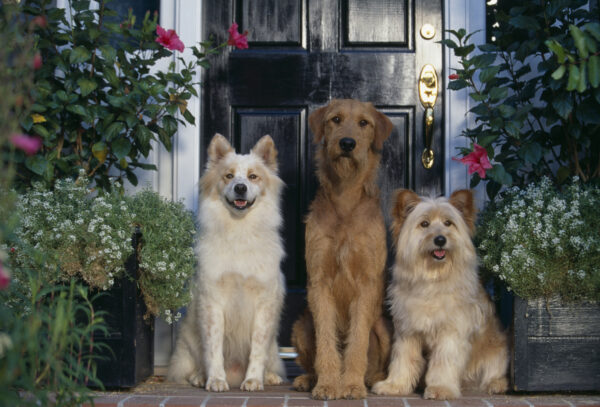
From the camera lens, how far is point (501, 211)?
12.0 feet

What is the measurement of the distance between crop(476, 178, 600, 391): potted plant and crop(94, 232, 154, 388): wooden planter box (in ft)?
6.21

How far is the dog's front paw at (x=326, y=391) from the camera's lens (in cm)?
331

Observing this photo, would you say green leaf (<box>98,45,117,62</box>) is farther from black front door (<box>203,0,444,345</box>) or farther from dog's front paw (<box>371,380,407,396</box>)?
dog's front paw (<box>371,380,407,396</box>)

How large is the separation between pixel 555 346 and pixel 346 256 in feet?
3.79

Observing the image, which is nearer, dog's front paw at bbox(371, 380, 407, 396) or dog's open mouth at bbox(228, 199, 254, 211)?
dog's front paw at bbox(371, 380, 407, 396)

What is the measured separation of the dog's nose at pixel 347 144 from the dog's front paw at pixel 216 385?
1.36 m

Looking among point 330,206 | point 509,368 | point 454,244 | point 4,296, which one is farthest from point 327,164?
point 4,296

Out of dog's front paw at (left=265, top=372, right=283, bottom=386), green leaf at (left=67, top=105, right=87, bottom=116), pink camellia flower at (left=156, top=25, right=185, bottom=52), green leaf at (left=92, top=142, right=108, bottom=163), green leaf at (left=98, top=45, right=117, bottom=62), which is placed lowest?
dog's front paw at (left=265, top=372, right=283, bottom=386)

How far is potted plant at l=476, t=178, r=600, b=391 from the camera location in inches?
135

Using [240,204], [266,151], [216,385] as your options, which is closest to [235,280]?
[240,204]

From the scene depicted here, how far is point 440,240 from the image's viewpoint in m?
3.38

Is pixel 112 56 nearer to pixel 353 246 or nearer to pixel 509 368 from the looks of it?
pixel 353 246

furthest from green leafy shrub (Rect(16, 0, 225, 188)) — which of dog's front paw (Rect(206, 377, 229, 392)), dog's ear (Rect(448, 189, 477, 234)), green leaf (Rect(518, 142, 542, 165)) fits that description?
green leaf (Rect(518, 142, 542, 165))

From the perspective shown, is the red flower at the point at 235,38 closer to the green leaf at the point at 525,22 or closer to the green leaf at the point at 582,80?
the green leaf at the point at 525,22
